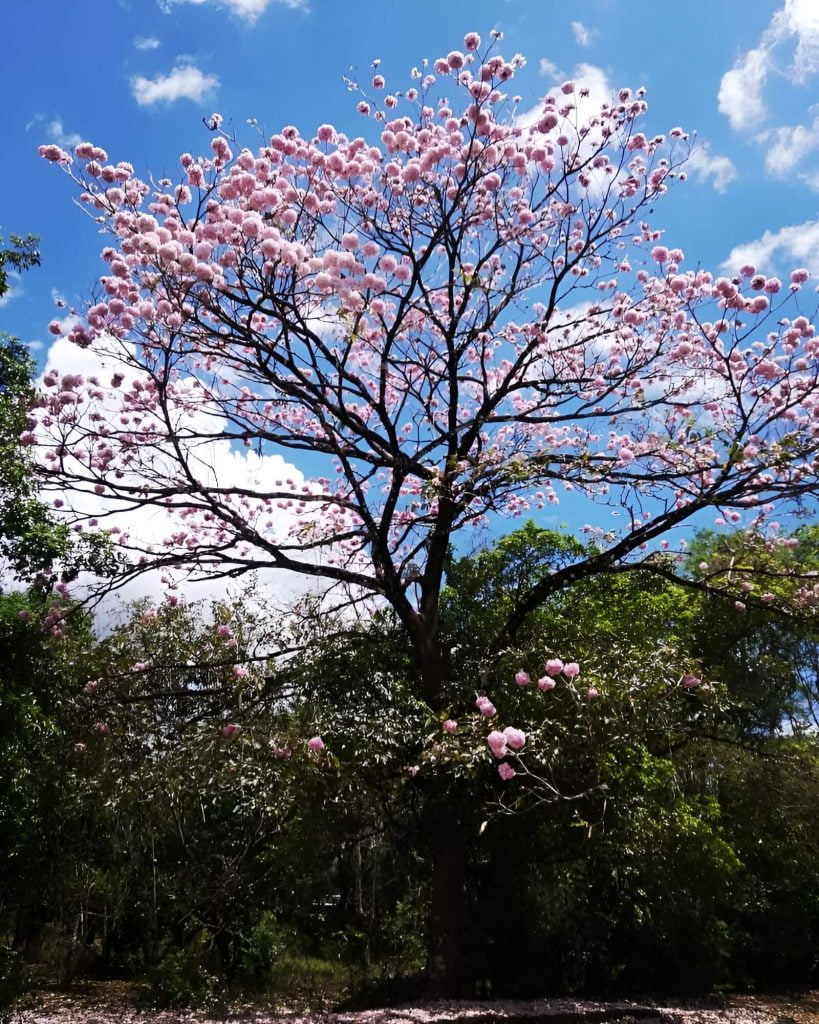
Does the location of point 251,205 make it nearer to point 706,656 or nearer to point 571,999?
point 571,999

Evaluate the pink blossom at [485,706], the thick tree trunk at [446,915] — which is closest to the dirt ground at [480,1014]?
the thick tree trunk at [446,915]

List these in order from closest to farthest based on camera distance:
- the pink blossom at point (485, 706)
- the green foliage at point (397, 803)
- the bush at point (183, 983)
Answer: the pink blossom at point (485, 706), the green foliage at point (397, 803), the bush at point (183, 983)

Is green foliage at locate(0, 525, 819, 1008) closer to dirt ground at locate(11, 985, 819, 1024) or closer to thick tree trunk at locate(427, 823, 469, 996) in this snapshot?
thick tree trunk at locate(427, 823, 469, 996)

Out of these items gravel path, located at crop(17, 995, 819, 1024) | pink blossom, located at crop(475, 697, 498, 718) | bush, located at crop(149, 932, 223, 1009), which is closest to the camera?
pink blossom, located at crop(475, 697, 498, 718)

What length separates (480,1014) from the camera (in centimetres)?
581

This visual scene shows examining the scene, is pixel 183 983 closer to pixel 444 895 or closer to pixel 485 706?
pixel 444 895

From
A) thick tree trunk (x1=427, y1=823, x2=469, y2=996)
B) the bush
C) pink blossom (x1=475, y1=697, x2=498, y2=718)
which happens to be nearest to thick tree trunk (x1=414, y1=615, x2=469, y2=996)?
thick tree trunk (x1=427, y1=823, x2=469, y2=996)

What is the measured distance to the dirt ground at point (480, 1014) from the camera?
589 cm

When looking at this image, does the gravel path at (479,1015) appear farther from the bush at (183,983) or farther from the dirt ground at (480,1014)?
the bush at (183,983)

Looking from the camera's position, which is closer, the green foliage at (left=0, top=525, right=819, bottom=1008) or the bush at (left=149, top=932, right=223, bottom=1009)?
the green foliage at (left=0, top=525, right=819, bottom=1008)

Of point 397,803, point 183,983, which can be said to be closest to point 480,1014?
point 397,803

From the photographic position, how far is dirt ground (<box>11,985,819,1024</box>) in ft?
19.3

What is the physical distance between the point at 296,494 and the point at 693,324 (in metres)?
3.93

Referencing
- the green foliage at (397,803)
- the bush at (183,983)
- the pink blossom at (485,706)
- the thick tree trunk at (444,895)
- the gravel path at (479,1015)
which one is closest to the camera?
the pink blossom at (485,706)
